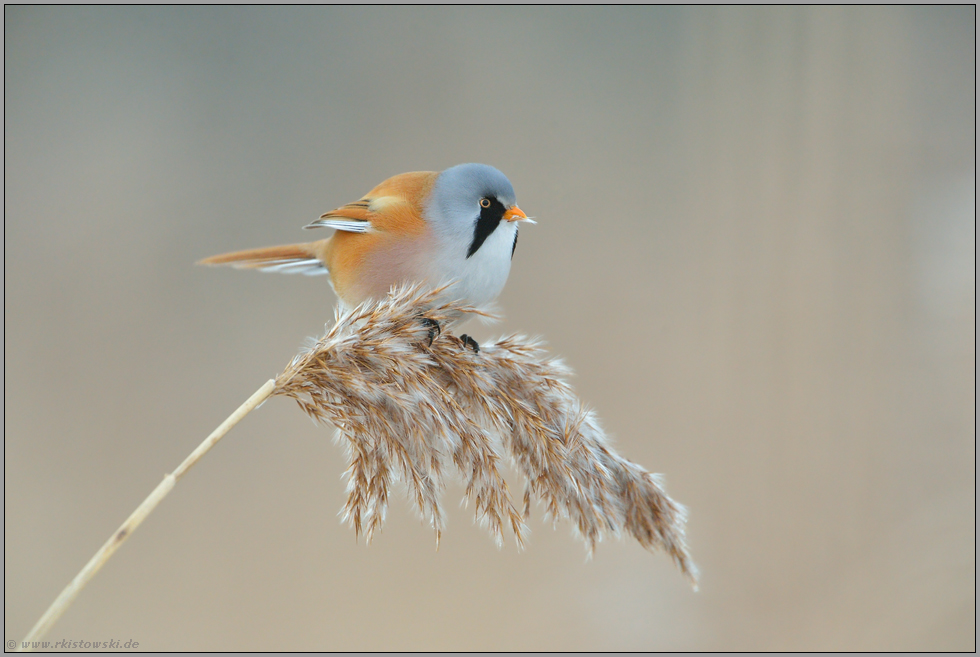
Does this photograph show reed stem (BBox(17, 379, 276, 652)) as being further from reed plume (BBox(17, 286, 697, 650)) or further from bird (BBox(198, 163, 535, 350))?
bird (BBox(198, 163, 535, 350))

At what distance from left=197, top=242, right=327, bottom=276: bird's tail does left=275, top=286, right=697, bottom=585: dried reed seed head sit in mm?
487

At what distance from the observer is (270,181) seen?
2.73 metres

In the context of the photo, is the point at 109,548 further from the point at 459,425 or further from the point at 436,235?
the point at 436,235

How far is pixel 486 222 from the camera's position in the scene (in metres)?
Answer: 1.17

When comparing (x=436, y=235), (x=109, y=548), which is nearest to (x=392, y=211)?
(x=436, y=235)

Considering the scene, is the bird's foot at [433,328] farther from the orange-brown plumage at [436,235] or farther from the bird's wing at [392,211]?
the bird's wing at [392,211]

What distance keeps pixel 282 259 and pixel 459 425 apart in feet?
2.19

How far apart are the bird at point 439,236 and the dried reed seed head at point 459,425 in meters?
0.09

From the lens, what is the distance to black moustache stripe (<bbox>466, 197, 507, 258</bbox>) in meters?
1.17

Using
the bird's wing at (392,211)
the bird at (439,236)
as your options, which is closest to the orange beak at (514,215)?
the bird at (439,236)

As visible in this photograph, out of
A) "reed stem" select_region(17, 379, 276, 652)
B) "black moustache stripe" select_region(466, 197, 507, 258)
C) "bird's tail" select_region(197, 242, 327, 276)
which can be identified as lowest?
"reed stem" select_region(17, 379, 276, 652)

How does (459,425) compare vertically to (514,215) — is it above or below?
below

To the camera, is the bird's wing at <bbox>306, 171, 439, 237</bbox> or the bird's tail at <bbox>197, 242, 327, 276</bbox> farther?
the bird's tail at <bbox>197, 242, 327, 276</bbox>

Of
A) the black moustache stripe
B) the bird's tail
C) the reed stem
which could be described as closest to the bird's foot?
the black moustache stripe
